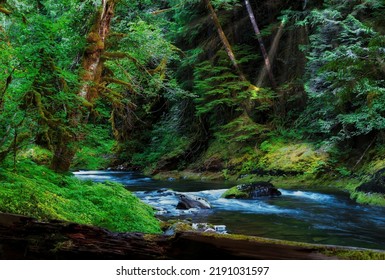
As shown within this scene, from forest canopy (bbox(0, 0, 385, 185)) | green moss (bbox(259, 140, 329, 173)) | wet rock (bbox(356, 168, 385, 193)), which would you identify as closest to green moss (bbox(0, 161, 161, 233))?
forest canopy (bbox(0, 0, 385, 185))

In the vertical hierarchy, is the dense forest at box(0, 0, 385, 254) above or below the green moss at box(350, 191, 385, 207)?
above

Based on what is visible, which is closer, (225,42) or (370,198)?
(370,198)

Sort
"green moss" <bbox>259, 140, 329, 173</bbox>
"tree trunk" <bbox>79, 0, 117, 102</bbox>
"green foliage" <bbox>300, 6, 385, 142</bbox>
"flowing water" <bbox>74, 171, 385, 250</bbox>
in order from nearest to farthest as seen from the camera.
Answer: "flowing water" <bbox>74, 171, 385, 250</bbox>, "tree trunk" <bbox>79, 0, 117, 102</bbox>, "green foliage" <bbox>300, 6, 385, 142</bbox>, "green moss" <bbox>259, 140, 329, 173</bbox>

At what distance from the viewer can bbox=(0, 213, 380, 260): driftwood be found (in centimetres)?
260

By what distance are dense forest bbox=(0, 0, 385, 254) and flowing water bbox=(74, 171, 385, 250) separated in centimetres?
118

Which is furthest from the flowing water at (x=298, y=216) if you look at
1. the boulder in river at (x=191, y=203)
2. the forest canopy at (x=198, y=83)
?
the forest canopy at (x=198, y=83)

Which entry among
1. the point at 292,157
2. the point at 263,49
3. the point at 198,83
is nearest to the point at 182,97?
the point at 198,83

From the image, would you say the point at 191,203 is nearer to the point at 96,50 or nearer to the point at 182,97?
the point at 96,50

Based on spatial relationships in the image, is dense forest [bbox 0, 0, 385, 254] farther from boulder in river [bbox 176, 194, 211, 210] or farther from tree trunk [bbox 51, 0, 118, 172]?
boulder in river [bbox 176, 194, 211, 210]

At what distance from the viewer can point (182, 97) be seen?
16.6m

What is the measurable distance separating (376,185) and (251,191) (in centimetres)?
349

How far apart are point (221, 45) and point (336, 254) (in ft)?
65.3

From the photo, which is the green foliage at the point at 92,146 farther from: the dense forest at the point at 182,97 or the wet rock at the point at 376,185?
the wet rock at the point at 376,185

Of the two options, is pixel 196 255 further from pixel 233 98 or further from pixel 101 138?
pixel 233 98
